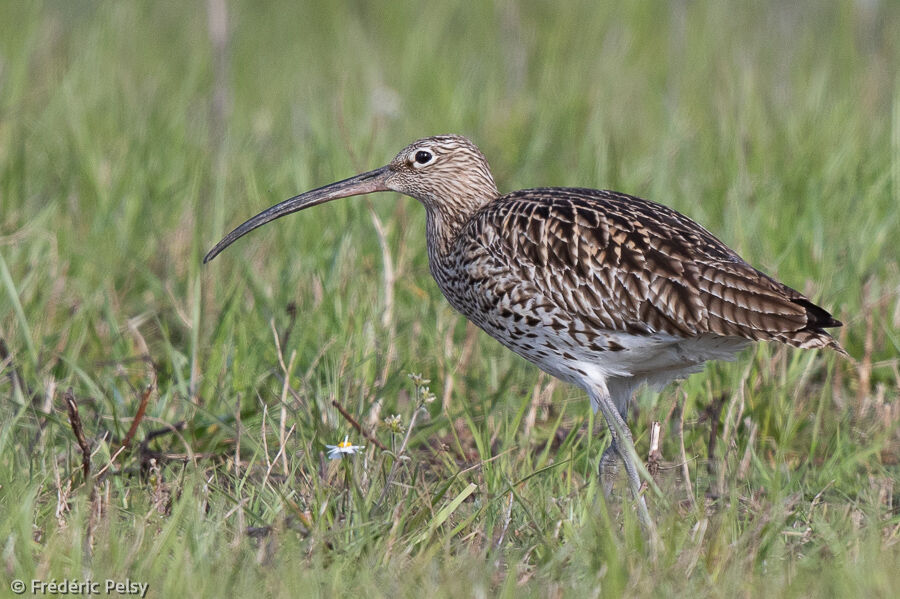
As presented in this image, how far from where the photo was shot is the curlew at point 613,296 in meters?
4.72

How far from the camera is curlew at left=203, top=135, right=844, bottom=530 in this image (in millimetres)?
4723

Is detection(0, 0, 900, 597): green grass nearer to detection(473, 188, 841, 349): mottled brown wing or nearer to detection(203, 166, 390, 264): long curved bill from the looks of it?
detection(203, 166, 390, 264): long curved bill

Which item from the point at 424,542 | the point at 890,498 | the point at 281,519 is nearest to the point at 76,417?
the point at 281,519

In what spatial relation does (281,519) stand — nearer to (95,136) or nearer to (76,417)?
(76,417)

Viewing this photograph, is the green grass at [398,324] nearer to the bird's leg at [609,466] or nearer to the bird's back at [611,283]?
the bird's leg at [609,466]

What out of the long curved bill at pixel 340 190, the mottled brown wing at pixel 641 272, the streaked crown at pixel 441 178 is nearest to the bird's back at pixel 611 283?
the mottled brown wing at pixel 641 272

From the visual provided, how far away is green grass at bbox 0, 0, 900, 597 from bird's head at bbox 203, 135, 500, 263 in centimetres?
34

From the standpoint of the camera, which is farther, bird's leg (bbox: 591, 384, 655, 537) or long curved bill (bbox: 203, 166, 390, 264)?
long curved bill (bbox: 203, 166, 390, 264)

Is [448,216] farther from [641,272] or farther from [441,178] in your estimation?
[641,272]

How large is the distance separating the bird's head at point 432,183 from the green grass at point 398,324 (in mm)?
342

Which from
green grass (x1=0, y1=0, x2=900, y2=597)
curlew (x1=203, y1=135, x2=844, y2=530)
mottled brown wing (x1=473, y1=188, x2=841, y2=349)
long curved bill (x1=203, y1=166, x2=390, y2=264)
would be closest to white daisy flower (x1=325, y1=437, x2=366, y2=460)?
green grass (x1=0, y1=0, x2=900, y2=597)

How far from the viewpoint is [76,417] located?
14.6ft

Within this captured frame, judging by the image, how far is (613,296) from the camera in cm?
489

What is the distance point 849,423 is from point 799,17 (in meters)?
7.48
